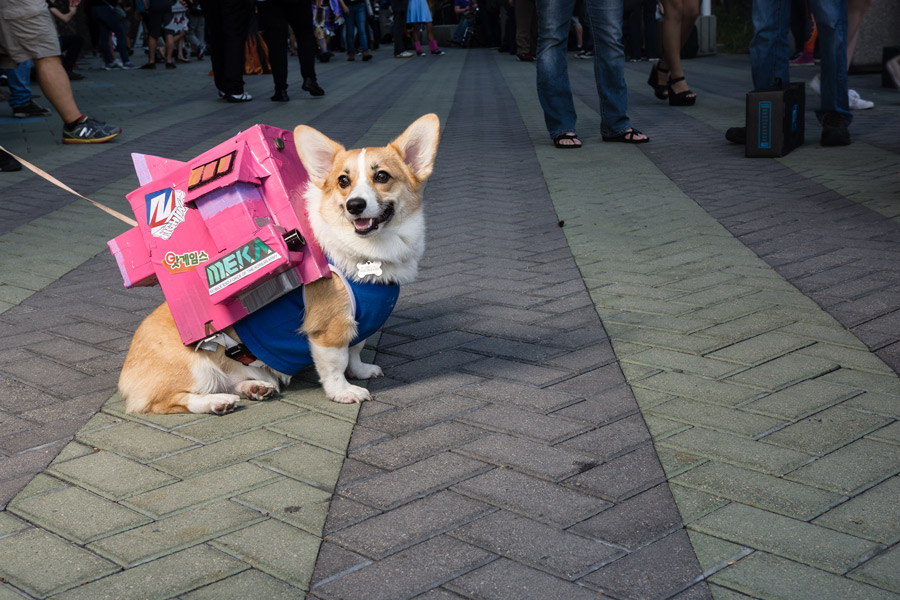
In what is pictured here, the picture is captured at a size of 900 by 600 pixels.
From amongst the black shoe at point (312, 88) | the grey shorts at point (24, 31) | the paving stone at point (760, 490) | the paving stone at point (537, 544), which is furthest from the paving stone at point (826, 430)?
the black shoe at point (312, 88)

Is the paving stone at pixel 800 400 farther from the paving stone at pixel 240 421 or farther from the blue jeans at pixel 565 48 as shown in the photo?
the blue jeans at pixel 565 48

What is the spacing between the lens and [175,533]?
7.81 feet

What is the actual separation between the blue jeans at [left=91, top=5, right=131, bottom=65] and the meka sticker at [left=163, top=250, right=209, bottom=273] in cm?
1800

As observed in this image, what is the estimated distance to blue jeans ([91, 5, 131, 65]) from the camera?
63.1ft

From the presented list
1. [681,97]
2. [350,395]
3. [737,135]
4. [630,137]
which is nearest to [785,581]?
[350,395]

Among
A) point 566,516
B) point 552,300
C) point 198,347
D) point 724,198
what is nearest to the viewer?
point 566,516

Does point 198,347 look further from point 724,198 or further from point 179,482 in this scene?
point 724,198

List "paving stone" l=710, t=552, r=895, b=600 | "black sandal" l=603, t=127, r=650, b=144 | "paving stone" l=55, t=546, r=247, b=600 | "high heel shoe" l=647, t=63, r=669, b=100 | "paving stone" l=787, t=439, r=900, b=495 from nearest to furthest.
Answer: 1. "paving stone" l=710, t=552, r=895, b=600
2. "paving stone" l=55, t=546, r=247, b=600
3. "paving stone" l=787, t=439, r=900, b=495
4. "black sandal" l=603, t=127, r=650, b=144
5. "high heel shoe" l=647, t=63, r=669, b=100

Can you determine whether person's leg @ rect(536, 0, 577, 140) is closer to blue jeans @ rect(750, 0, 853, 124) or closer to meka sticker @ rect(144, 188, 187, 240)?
blue jeans @ rect(750, 0, 853, 124)

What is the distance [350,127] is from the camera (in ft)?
31.3

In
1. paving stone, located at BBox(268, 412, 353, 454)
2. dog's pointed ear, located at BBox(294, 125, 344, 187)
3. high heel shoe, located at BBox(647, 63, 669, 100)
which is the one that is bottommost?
paving stone, located at BBox(268, 412, 353, 454)

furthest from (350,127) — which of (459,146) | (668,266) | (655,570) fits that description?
(655,570)

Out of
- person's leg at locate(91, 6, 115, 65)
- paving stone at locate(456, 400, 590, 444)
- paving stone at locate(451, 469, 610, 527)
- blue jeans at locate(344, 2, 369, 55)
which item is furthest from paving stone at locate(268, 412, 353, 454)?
blue jeans at locate(344, 2, 369, 55)

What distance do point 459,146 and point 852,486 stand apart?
21.6ft
